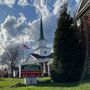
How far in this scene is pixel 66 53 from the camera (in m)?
34.2

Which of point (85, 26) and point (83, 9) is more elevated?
point (83, 9)

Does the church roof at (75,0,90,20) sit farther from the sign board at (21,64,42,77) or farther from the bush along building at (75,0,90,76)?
the sign board at (21,64,42,77)

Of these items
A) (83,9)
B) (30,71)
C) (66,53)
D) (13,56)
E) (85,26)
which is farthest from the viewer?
(13,56)

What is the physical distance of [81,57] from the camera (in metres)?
34.7

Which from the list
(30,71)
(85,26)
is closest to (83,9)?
(85,26)

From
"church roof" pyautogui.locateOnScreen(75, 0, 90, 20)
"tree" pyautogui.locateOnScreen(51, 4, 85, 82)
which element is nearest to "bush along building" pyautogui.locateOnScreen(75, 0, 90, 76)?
"church roof" pyautogui.locateOnScreen(75, 0, 90, 20)

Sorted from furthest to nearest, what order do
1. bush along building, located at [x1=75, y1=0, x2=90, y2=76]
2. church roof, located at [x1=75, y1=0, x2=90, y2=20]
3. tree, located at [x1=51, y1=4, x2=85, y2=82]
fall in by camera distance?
bush along building, located at [x1=75, y1=0, x2=90, y2=76], church roof, located at [x1=75, y1=0, x2=90, y2=20], tree, located at [x1=51, y1=4, x2=85, y2=82]

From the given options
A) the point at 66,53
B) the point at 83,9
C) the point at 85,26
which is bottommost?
the point at 66,53

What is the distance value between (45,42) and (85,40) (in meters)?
73.1

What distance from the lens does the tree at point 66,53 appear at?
111ft

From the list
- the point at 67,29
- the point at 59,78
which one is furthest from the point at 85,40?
the point at 59,78

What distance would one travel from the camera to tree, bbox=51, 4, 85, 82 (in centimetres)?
3372

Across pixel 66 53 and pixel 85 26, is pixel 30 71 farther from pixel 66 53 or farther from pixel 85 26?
pixel 85 26

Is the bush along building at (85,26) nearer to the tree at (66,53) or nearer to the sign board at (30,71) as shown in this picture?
the tree at (66,53)
